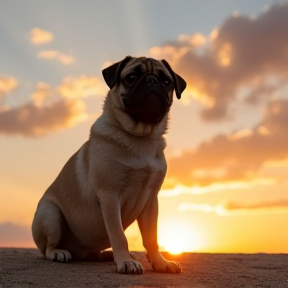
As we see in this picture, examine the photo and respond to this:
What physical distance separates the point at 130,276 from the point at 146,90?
215 cm

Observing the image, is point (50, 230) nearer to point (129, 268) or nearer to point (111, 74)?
point (129, 268)

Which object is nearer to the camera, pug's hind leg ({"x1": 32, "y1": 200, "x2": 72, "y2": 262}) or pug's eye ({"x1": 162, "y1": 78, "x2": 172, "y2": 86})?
pug's eye ({"x1": 162, "y1": 78, "x2": 172, "y2": 86})

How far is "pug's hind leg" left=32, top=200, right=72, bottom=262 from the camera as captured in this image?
698 cm

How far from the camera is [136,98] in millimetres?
6113

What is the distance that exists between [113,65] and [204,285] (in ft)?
9.50

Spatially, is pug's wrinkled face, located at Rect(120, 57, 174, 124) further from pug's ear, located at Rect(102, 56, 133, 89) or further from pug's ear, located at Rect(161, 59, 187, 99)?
pug's ear, located at Rect(161, 59, 187, 99)

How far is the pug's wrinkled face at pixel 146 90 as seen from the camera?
20.0 feet

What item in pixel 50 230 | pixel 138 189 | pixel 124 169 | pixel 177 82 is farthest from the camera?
pixel 50 230

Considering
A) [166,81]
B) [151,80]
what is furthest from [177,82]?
[151,80]

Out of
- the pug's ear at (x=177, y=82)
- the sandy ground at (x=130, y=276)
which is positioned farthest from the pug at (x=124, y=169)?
the sandy ground at (x=130, y=276)

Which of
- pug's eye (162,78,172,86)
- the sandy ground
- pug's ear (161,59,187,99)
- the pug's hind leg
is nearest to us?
the sandy ground

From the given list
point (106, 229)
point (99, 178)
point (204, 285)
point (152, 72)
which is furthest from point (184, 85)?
point (204, 285)

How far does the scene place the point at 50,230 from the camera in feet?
23.1

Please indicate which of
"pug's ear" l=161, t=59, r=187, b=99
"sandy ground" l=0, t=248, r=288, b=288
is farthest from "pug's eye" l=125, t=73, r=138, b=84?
"sandy ground" l=0, t=248, r=288, b=288
